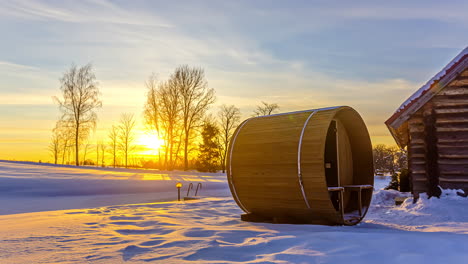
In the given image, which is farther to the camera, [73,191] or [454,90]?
[73,191]

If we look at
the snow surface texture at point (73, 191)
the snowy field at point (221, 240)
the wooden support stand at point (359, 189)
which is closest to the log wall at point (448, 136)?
the snowy field at point (221, 240)

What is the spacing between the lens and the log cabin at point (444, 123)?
1248 cm

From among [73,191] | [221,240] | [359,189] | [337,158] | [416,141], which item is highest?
[416,141]

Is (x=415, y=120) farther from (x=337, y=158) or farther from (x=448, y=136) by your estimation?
(x=337, y=158)

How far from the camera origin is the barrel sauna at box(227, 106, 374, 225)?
8.06m

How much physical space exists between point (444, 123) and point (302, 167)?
23.6 ft

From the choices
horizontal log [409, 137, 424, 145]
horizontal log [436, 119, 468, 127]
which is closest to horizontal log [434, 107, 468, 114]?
horizontal log [436, 119, 468, 127]

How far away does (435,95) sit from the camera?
12766mm

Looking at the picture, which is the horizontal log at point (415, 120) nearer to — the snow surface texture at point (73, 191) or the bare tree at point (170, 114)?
the snow surface texture at point (73, 191)

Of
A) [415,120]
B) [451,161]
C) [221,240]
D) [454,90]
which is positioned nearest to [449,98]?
[454,90]

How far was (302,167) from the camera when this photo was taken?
805 cm

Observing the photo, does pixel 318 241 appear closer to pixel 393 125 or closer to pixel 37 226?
pixel 37 226

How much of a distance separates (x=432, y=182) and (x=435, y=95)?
2.80 m

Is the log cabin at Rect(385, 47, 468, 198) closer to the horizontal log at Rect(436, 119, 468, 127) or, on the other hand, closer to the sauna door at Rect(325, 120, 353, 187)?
the horizontal log at Rect(436, 119, 468, 127)
